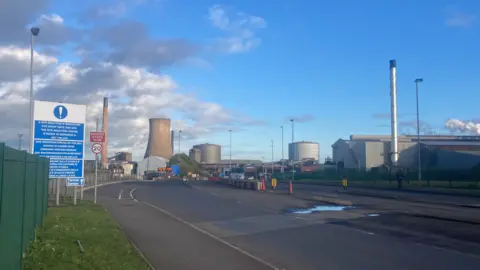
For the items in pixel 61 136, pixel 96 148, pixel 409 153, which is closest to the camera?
pixel 61 136

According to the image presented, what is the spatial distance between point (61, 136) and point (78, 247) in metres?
12.7

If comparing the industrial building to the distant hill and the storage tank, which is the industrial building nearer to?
the distant hill

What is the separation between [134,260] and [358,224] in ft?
35.2

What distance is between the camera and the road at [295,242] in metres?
11.6

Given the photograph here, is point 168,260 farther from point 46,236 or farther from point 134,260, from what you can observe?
point 46,236

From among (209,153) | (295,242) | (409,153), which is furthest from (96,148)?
(209,153)

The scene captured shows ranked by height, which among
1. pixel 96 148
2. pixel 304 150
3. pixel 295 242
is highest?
pixel 304 150

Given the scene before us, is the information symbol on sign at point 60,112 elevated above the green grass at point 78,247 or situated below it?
above

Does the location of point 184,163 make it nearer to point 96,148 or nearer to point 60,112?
point 96,148

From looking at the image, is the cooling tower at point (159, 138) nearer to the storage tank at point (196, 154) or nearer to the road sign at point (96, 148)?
the storage tank at point (196, 154)

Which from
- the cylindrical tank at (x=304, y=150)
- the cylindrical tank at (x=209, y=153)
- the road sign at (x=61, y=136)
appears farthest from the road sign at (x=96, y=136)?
the cylindrical tank at (x=209, y=153)

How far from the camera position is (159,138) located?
12006 centimetres

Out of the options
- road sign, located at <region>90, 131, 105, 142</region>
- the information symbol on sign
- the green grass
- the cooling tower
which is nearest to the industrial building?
the cooling tower

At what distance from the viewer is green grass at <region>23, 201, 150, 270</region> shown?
1023cm
